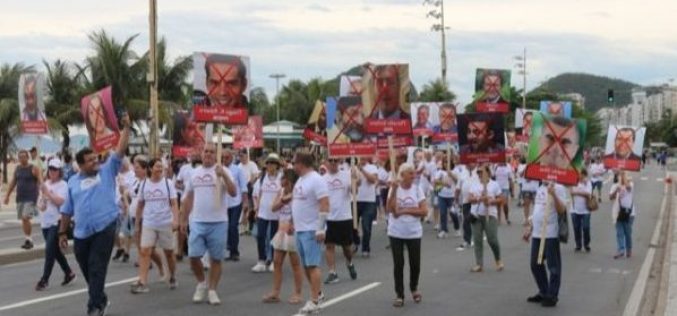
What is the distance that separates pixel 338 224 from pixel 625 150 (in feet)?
19.3

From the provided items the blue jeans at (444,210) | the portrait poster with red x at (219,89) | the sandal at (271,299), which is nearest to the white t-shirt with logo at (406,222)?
the sandal at (271,299)

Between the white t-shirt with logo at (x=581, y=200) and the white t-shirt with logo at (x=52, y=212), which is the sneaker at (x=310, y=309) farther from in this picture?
the white t-shirt with logo at (x=581, y=200)

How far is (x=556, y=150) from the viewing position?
1206cm

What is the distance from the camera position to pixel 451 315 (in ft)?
36.3

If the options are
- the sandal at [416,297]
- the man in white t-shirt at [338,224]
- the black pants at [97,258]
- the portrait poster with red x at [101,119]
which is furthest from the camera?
the man in white t-shirt at [338,224]

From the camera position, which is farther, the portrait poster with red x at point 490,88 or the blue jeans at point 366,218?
the portrait poster with red x at point 490,88

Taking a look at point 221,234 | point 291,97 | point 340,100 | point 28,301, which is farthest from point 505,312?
point 291,97

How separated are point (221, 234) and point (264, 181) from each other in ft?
9.86

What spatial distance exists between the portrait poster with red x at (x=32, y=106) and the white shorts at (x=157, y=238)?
1155cm

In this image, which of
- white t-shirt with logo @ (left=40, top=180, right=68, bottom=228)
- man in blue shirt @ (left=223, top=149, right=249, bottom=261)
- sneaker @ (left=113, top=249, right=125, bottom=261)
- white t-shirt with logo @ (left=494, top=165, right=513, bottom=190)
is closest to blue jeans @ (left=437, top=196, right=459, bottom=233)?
white t-shirt with logo @ (left=494, top=165, right=513, bottom=190)

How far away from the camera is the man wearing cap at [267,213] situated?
14555mm

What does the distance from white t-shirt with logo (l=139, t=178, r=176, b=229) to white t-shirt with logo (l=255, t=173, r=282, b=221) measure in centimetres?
218

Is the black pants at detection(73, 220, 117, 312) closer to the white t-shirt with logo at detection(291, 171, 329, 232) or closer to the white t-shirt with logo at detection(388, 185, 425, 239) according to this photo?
the white t-shirt with logo at detection(291, 171, 329, 232)

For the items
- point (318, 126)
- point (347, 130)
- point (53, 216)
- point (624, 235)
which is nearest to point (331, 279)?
point (53, 216)
